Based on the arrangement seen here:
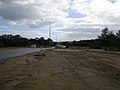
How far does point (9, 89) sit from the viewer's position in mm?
10945

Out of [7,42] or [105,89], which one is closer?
[105,89]

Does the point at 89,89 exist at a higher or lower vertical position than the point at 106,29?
lower

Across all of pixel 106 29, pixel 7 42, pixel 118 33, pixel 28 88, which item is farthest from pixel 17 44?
pixel 28 88

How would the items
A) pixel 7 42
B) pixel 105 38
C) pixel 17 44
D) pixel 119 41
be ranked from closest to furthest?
pixel 119 41 → pixel 105 38 → pixel 7 42 → pixel 17 44

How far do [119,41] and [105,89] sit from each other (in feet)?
293

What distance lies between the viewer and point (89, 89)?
10930mm

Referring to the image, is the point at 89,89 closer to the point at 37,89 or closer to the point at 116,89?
the point at 116,89

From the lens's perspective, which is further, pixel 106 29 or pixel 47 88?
pixel 106 29

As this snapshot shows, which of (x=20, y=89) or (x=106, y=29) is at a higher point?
(x=106, y=29)

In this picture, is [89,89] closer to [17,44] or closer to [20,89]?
[20,89]

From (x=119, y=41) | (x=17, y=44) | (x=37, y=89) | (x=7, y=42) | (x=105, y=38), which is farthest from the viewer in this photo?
(x=17, y=44)

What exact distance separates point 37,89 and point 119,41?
90349 mm

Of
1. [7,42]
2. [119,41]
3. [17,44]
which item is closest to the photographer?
[119,41]

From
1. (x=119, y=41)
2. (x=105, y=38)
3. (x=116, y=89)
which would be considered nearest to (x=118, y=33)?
(x=119, y=41)
